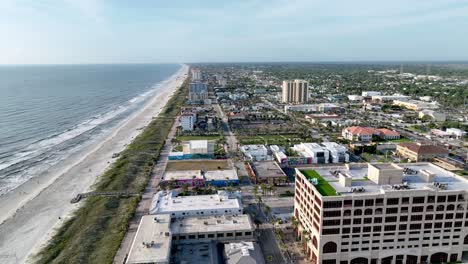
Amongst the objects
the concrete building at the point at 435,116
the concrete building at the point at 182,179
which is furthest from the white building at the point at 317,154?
the concrete building at the point at 435,116

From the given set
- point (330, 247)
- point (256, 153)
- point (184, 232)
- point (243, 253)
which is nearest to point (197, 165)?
point (256, 153)

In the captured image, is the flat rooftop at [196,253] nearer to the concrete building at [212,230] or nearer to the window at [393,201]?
the concrete building at [212,230]

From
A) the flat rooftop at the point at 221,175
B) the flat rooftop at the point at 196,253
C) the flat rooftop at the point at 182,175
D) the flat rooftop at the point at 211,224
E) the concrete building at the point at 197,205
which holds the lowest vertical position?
the flat rooftop at the point at 196,253

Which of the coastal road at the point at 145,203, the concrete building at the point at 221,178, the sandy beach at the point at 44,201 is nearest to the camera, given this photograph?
the coastal road at the point at 145,203

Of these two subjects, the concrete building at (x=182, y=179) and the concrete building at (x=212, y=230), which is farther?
the concrete building at (x=182, y=179)

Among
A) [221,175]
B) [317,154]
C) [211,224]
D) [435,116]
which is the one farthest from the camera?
[435,116]

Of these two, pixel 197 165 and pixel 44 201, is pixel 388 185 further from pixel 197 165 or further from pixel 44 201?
pixel 44 201
